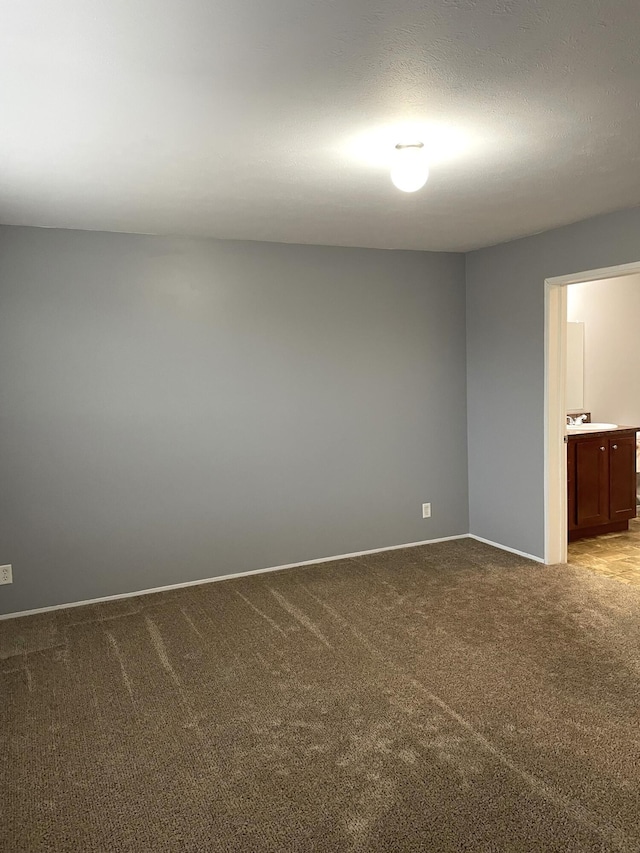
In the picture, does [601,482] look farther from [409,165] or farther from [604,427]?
[409,165]

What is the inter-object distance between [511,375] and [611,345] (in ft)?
6.97

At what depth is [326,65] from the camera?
6.59 ft

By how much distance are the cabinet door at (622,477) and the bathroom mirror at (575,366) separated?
92 centimetres

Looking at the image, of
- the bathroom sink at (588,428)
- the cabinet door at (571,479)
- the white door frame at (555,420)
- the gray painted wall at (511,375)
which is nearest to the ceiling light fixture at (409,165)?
the gray painted wall at (511,375)

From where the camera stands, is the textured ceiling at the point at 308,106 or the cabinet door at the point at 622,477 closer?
the textured ceiling at the point at 308,106

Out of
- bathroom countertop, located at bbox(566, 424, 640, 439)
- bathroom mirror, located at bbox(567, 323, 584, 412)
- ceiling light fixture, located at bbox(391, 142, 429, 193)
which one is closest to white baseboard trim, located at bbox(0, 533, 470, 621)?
bathroom countertop, located at bbox(566, 424, 640, 439)

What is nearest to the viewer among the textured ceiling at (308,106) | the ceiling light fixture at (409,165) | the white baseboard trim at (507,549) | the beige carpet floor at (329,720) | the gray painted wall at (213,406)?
the textured ceiling at (308,106)

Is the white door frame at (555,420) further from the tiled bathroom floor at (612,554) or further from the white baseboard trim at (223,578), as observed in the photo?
the white baseboard trim at (223,578)

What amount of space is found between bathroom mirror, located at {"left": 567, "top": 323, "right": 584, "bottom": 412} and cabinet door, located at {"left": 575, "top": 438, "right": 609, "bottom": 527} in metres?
1.07

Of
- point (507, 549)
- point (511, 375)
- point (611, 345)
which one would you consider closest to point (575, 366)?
point (611, 345)

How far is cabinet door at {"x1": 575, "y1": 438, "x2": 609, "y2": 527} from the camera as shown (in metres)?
5.49

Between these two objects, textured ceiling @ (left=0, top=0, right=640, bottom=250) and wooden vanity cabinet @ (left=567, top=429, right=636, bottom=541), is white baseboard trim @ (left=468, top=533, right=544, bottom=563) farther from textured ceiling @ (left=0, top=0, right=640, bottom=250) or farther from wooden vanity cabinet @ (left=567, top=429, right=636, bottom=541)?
textured ceiling @ (left=0, top=0, right=640, bottom=250)

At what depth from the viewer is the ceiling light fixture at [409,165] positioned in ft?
8.97

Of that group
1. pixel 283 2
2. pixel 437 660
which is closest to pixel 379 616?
pixel 437 660
